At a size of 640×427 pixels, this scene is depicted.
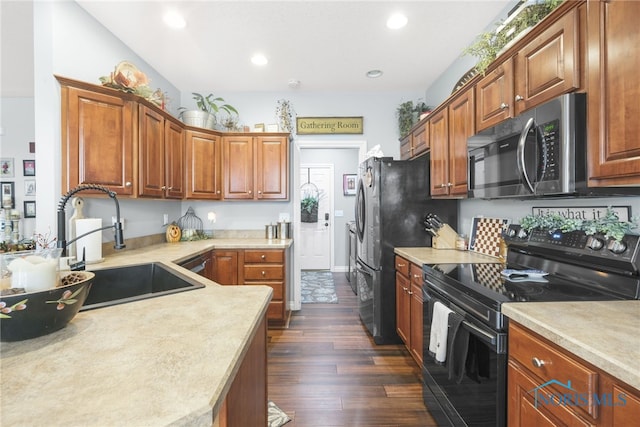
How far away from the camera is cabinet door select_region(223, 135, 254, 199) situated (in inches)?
140

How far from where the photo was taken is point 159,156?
9.02 ft

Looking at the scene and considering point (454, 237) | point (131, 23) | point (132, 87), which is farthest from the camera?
point (454, 237)

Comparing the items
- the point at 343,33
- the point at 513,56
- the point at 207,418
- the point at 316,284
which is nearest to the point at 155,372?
the point at 207,418

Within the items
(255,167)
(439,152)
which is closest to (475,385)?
(439,152)

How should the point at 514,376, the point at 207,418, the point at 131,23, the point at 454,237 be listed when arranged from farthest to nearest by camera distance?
the point at 454,237 < the point at 131,23 < the point at 514,376 < the point at 207,418

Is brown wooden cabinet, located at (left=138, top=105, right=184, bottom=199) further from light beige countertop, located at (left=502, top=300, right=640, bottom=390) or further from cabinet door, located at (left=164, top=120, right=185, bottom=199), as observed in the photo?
light beige countertop, located at (left=502, top=300, right=640, bottom=390)

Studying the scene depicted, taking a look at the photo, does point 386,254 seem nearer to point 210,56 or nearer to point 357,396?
point 357,396

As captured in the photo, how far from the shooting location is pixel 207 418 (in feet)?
1.70

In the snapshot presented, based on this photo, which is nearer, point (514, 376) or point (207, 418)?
point (207, 418)

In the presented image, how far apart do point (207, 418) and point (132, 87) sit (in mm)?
2520

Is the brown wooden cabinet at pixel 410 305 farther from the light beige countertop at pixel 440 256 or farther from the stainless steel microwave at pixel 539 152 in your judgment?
the stainless steel microwave at pixel 539 152

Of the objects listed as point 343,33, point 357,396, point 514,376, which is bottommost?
point 357,396

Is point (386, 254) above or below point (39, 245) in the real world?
below

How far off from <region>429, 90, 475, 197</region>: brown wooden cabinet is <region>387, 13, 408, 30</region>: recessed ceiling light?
2.48 feet
